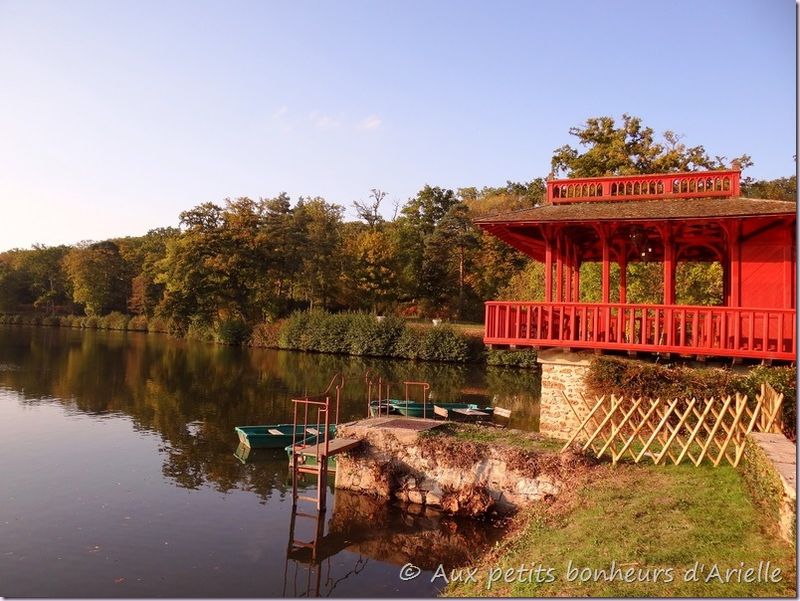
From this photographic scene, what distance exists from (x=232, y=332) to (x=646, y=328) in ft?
180

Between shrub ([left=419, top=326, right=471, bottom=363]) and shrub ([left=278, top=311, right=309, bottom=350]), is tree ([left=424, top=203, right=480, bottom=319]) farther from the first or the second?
shrub ([left=278, top=311, right=309, bottom=350])

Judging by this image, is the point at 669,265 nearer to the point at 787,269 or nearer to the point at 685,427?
the point at 787,269

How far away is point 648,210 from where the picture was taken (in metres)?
16.1

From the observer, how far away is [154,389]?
34062mm

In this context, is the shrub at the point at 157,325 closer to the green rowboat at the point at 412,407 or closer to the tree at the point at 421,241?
the tree at the point at 421,241

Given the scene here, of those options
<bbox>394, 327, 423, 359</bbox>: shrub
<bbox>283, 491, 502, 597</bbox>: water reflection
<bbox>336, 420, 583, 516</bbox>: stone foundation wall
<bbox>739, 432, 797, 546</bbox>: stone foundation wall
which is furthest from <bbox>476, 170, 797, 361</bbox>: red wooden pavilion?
<bbox>394, 327, 423, 359</bbox>: shrub

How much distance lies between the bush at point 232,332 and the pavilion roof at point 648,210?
51118mm

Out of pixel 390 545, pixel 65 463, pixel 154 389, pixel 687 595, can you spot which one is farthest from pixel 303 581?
pixel 154 389

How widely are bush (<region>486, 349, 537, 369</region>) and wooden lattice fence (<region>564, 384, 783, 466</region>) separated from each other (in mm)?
31395

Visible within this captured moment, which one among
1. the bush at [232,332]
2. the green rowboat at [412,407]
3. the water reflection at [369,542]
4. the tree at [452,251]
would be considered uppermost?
the tree at [452,251]

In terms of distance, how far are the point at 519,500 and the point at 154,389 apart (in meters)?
26.3

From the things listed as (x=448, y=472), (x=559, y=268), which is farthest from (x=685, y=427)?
(x=559, y=268)

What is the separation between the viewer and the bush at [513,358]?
47.4 m

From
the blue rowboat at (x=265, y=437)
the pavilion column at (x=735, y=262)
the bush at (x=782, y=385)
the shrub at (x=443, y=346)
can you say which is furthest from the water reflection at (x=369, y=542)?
the shrub at (x=443, y=346)
